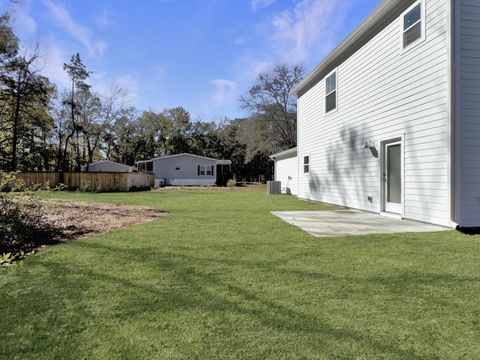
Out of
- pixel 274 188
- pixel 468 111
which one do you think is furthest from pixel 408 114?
pixel 274 188

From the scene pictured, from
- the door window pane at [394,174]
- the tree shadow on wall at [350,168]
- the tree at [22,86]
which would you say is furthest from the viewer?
the tree at [22,86]

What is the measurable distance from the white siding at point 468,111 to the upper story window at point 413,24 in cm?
84

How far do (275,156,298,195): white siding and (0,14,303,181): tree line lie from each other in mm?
8166

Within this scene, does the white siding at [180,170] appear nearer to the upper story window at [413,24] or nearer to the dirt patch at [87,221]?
the dirt patch at [87,221]

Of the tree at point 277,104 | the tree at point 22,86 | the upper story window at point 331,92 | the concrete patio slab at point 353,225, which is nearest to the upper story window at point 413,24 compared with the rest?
the upper story window at point 331,92

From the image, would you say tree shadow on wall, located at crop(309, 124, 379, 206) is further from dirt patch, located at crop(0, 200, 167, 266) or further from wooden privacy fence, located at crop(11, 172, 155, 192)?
wooden privacy fence, located at crop(11, 172, 155, 192)

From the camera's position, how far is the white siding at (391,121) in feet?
19.8

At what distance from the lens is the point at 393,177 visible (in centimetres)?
771

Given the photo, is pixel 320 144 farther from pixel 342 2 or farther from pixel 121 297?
pixel 121 297

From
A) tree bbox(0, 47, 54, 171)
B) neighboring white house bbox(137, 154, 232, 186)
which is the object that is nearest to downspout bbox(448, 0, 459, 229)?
tree bbox(0, 47, 54, 171)

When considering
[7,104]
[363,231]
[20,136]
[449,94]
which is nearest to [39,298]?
[363,231]

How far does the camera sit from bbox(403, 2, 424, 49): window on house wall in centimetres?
662

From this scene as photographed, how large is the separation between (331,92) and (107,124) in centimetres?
3200

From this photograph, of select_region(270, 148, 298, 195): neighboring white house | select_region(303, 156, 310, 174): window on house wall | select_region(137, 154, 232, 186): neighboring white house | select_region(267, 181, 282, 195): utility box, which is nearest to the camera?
select_region(303, 156, 310, 174): window on house wall
